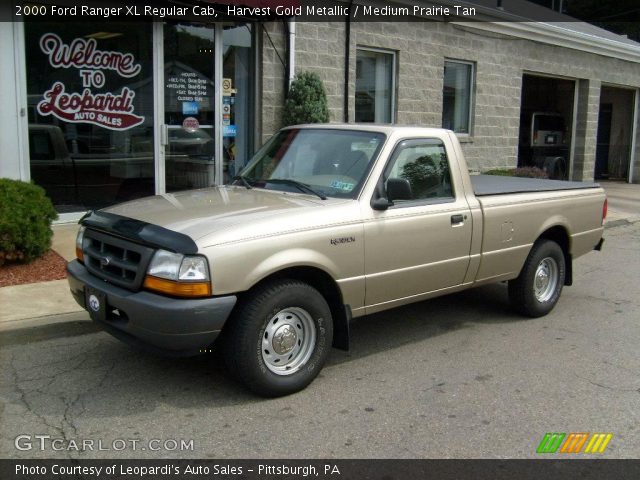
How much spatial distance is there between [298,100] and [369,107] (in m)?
2.51

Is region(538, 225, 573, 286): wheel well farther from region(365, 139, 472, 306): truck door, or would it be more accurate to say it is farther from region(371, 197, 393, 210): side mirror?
region(371, 197, 393, 210): side mirror

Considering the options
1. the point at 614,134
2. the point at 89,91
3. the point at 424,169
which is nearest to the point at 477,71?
the point at 89,91

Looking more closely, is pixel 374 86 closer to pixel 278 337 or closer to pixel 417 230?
pixel 417 230

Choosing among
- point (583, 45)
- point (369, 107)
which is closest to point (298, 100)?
point (369, 107)

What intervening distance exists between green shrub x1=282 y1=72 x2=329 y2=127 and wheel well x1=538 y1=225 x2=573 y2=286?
194 inches

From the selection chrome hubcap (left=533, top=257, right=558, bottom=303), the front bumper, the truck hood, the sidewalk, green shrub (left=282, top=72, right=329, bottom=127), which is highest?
Answer: green shrub (left=282, top=72, right=329, bottom=127)

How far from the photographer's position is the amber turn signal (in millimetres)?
3881

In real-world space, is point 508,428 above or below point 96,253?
below

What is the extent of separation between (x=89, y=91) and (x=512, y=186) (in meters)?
6.03

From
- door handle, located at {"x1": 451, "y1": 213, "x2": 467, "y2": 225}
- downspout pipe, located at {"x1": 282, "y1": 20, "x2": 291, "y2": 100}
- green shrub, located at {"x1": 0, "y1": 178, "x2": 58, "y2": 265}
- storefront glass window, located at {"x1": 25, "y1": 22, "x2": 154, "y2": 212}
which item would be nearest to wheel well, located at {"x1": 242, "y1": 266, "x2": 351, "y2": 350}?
door handle, located at {"x1": 451, "y1": 213, "x2": 467, "y2": 225}

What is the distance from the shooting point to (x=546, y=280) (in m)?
6.53

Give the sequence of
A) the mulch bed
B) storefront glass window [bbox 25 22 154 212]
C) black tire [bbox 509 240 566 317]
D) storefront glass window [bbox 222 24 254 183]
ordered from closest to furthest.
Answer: black tire [bbox 509 240 566 317] < the mulch bed < storefront glass window [bbox 25 22 154 212] < storefront glass window [bbox 222 24 254 183]

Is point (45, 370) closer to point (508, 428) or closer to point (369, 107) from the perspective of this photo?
point (508, 428)
